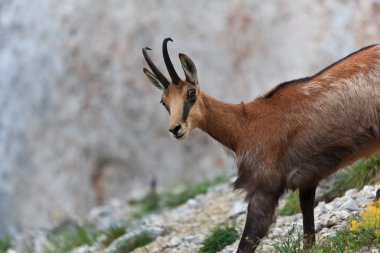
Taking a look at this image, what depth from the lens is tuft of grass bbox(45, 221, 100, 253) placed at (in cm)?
1198

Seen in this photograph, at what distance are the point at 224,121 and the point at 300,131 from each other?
0.81 meters

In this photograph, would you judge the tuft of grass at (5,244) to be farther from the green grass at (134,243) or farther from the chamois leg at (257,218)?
the chamois leg at (257,218)

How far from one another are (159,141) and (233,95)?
58.4 inches

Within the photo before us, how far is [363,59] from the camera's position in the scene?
26.1 feet

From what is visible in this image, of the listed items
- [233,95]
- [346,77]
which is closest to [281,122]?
[346,77]

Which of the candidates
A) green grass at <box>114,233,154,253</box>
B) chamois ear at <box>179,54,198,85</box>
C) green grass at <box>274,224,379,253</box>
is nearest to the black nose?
chamois ear at <box>179,54,198,85</box>

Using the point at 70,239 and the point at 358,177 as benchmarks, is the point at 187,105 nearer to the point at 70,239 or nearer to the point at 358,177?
the point at 358,177

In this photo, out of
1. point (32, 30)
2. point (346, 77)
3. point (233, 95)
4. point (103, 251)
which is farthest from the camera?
point (32, 30)

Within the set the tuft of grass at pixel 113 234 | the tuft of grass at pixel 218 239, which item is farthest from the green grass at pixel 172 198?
the tuft of grass at pixel 218 239

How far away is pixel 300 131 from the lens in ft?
25.9

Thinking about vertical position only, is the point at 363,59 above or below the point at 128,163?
below

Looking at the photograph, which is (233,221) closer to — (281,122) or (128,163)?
(281,122)

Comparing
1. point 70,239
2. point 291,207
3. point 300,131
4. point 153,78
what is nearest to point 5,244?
point 70,239

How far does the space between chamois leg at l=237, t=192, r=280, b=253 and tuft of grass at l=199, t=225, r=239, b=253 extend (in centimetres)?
162
